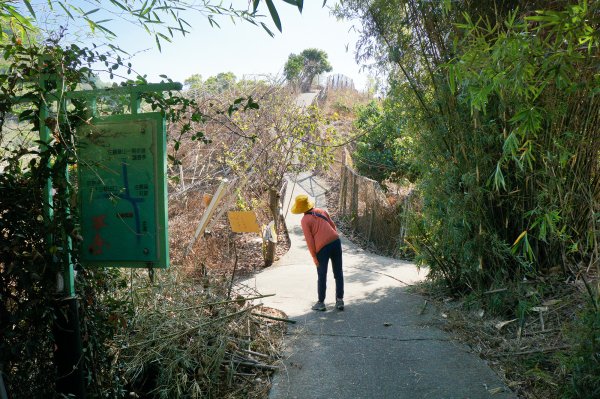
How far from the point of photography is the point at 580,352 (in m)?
3.98

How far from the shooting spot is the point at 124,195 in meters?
3.69

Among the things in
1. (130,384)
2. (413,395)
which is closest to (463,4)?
(413,395)

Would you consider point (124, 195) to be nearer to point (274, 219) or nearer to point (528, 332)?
point (528, 332)

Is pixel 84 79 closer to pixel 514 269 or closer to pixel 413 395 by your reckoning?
pixel 413 395

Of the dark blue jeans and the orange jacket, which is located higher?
the orange jacket

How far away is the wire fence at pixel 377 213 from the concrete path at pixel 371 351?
3.32m

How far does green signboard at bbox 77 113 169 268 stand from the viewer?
144 inches

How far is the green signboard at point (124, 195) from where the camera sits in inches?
144

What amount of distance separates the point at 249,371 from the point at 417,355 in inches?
66.3

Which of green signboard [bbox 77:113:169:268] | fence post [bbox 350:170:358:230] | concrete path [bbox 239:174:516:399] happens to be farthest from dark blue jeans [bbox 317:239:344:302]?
fence post [bbox 350:170:358:230]

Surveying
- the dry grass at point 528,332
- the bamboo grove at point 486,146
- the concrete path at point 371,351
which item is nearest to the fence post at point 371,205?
the concrete path at point 371,351

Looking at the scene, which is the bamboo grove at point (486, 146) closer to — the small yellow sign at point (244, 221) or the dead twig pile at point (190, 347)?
the dead twig pile at point (190, 347)

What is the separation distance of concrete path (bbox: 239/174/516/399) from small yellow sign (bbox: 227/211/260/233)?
1384 mm

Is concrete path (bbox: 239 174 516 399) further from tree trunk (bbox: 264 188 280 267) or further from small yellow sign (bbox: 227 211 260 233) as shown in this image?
tree trunk (bbox: 264 188 280 267)
